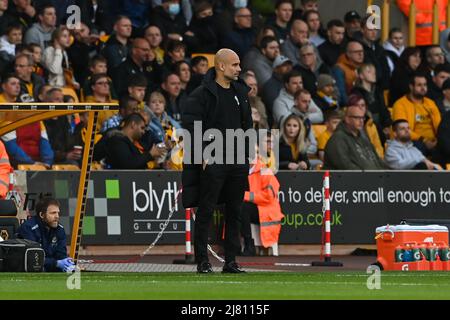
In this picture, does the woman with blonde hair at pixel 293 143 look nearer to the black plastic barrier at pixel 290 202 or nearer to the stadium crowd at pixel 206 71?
the stadium crowd at pixel 206 71

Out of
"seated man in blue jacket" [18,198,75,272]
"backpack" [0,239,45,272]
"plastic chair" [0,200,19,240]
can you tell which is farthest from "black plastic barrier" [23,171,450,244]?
"backpack" [0,239,45,272]

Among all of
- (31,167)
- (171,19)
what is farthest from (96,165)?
(171,19)

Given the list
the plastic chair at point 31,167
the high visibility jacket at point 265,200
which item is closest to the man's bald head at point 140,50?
the plastic chair at point 31,167

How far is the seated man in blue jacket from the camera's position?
65.4 ft

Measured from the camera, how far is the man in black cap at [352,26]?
30391 mm

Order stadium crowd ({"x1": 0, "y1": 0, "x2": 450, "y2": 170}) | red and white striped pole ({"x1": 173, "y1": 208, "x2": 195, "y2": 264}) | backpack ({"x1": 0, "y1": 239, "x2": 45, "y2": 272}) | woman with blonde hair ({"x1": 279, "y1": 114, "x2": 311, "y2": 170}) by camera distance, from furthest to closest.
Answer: woman with blonde hair ({"x1": 279, "y1": 114, "x2": 311, "y2": 170}) → stadium crowd ({"x1": 0, "y1": 0, "x2": 450, "y2": 170}) → red and white striped pole ({"x1": 173, "y1": 208, "x2": 195, "y2": 264}) → backpack ({"x1": 0, "y1": 239, "x2": 45, "y2": 272})

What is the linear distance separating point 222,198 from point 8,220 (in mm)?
2764

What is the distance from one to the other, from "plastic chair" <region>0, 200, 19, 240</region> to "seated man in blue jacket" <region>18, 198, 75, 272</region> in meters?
0.18

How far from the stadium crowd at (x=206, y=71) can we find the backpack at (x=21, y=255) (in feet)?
16.4

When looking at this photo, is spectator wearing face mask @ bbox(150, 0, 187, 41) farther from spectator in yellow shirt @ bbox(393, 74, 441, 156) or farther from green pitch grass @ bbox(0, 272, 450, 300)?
green pitch grass @ bbox(0, 272, 450, 300)

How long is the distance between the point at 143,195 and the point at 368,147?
3.64m

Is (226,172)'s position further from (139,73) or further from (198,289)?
(139,73)

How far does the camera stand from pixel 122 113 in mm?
25422

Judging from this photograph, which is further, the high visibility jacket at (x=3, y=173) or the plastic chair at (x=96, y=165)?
the plastic chair at (x=96, y=165)
